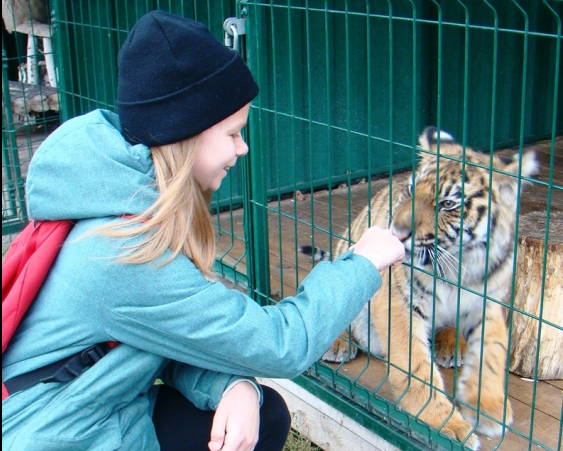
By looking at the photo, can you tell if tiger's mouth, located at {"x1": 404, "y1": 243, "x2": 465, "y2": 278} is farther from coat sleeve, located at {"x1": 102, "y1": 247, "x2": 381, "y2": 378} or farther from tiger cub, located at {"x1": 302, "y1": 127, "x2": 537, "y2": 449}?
coat sleeve, located at {"x1": 102, "y1": 247, "x2": 381, "y2": 378}

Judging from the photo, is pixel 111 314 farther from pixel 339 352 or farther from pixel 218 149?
pixel 339 352

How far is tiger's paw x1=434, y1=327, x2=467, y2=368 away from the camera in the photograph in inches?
137

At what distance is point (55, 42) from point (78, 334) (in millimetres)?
3745

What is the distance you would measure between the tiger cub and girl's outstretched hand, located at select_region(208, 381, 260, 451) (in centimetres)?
82

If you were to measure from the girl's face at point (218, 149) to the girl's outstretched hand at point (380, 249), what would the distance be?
0.44 meters

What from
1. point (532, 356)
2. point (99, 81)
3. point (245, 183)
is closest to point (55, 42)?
point (99, 81)

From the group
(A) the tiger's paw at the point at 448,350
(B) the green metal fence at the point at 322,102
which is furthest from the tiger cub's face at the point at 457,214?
(B) the green metal fence at the point at 322,102

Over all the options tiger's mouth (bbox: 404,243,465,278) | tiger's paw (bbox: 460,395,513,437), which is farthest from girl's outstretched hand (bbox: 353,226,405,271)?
tiger's paw (bbox: 460,395,513,437)

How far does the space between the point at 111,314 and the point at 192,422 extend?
0.63 m

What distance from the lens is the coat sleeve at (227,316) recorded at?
1.85m

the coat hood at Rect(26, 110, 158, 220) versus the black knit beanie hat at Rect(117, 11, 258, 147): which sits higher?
the black knit beanie hat at Rect(117, 11, 258, 147)

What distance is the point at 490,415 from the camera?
2.89m

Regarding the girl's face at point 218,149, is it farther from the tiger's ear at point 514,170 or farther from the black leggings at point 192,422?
the tiger's ear at point 514,170

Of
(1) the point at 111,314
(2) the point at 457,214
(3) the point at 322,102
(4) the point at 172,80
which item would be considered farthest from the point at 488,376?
(3) the point at 322,102
